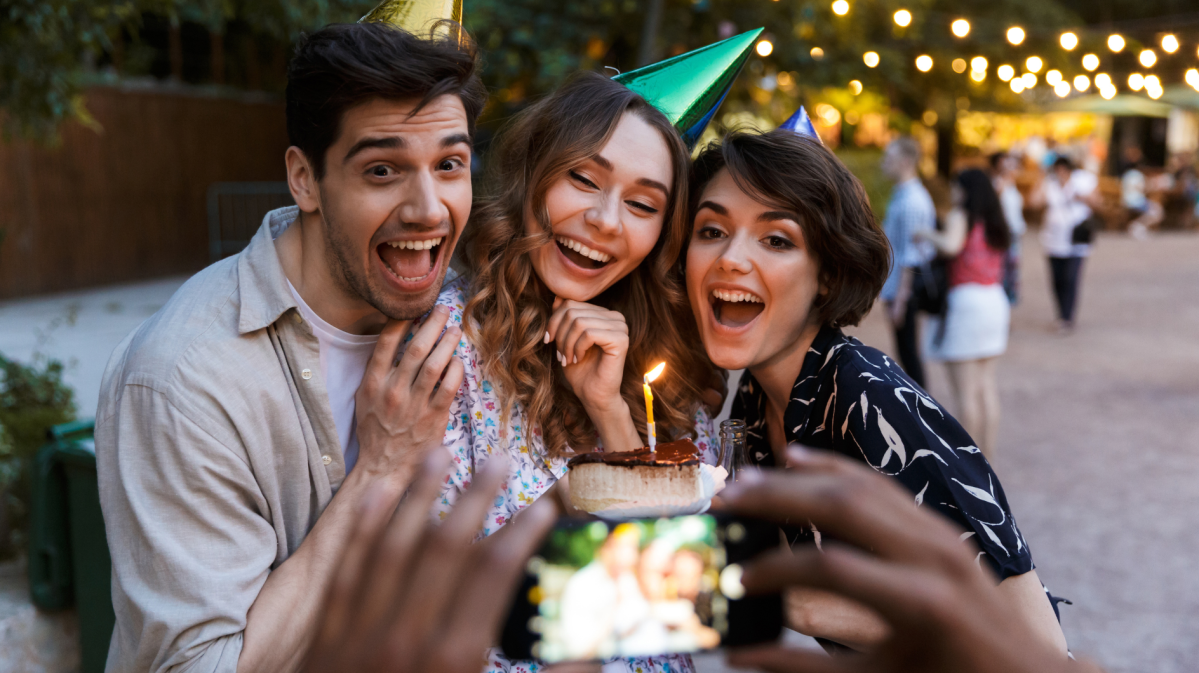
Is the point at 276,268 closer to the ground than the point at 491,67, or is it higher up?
closer to the ground

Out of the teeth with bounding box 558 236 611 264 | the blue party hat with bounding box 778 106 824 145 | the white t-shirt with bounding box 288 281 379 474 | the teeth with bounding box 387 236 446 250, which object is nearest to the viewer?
the teeth with bounding box 387 236 446 250

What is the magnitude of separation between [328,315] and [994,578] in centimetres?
161

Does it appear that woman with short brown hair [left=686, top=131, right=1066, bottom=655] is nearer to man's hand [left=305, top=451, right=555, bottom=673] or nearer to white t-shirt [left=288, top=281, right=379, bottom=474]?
white t-shirt [left=288, top=281, right=379, bottom=474]

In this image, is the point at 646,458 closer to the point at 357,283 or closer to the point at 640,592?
the point at 640,592

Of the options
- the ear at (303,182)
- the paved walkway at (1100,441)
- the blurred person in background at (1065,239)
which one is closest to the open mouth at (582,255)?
the ear at (303,182)

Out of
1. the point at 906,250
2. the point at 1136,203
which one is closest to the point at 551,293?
the point at 906,250

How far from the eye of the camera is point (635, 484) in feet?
5.49

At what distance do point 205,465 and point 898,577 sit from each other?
155 centimetres

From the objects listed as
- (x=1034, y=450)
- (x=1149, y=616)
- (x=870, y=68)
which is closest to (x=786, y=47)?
(x=870, y=68)

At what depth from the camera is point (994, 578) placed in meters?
1.75

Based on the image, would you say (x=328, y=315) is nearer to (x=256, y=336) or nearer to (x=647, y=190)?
(x=256, y=336)

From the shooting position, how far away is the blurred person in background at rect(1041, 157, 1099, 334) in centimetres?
1133

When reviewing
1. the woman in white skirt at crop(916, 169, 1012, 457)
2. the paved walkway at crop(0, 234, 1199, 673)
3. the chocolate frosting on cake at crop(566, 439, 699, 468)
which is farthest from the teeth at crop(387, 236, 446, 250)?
the woman in white skirt at crop(916, 169, 1012, 457)

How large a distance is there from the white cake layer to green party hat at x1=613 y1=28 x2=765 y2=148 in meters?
1.27
